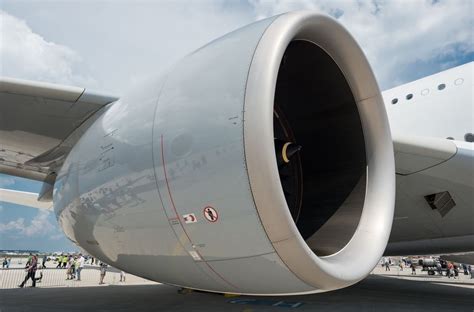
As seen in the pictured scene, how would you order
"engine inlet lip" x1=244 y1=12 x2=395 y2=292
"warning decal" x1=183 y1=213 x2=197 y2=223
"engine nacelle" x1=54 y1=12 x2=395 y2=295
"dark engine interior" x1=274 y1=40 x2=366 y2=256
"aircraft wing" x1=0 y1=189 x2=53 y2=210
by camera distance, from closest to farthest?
"engine inlet lip" x1=244 y1=12 x2=395 y2=292
"engine nacelle" x1=54 y1=12 x2=395 y2=295
"warning decal" x1=183 y1=213 x2=197 y2=223
"dark engine interior" x1=274 y1=40 x2=366 y2=256
"aircraft wing" x1=0 y1=189 x2=53 y2=210

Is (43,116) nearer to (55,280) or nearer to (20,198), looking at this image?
(20,198)

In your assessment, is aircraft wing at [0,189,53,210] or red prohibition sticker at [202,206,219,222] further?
aircraft wing at [0,189,53,210]

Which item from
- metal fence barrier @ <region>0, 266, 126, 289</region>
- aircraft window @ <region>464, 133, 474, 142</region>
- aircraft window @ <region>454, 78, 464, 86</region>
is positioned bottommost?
metal fence barrier @ <region>0, 266, 126, 289</region>

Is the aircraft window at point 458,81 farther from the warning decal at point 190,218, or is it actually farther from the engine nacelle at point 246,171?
the warning decal at point 190,218

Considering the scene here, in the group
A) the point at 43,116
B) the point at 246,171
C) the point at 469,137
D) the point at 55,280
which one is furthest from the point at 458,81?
the point at 55,280

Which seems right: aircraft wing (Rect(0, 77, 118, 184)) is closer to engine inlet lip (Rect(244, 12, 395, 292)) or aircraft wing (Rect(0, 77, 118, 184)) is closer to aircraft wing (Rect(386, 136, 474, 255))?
engine inlet lip (Rect(244, 12, 395, 292))

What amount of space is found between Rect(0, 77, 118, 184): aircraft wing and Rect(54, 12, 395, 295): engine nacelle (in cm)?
45

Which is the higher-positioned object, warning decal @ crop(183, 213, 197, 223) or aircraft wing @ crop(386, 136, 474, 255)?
aircraft wing @ crop(386, 136, 474, 255)

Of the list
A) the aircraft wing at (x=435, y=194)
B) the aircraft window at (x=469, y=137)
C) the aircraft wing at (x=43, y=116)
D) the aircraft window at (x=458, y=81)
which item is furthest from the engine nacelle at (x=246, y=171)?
the aircraft window at (x=458, y=81)

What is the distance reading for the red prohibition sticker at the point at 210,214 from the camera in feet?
8.37

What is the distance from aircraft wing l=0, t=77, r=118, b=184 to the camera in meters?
4.04

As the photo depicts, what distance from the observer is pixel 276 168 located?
7.81 ft

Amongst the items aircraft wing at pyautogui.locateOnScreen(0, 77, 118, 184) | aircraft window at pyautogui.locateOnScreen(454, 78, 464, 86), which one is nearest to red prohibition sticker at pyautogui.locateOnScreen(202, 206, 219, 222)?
aircraft wing at pyautogui.locateOnScreen(0, 77, 118, 184)

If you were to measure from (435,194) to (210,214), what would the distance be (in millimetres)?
3603
